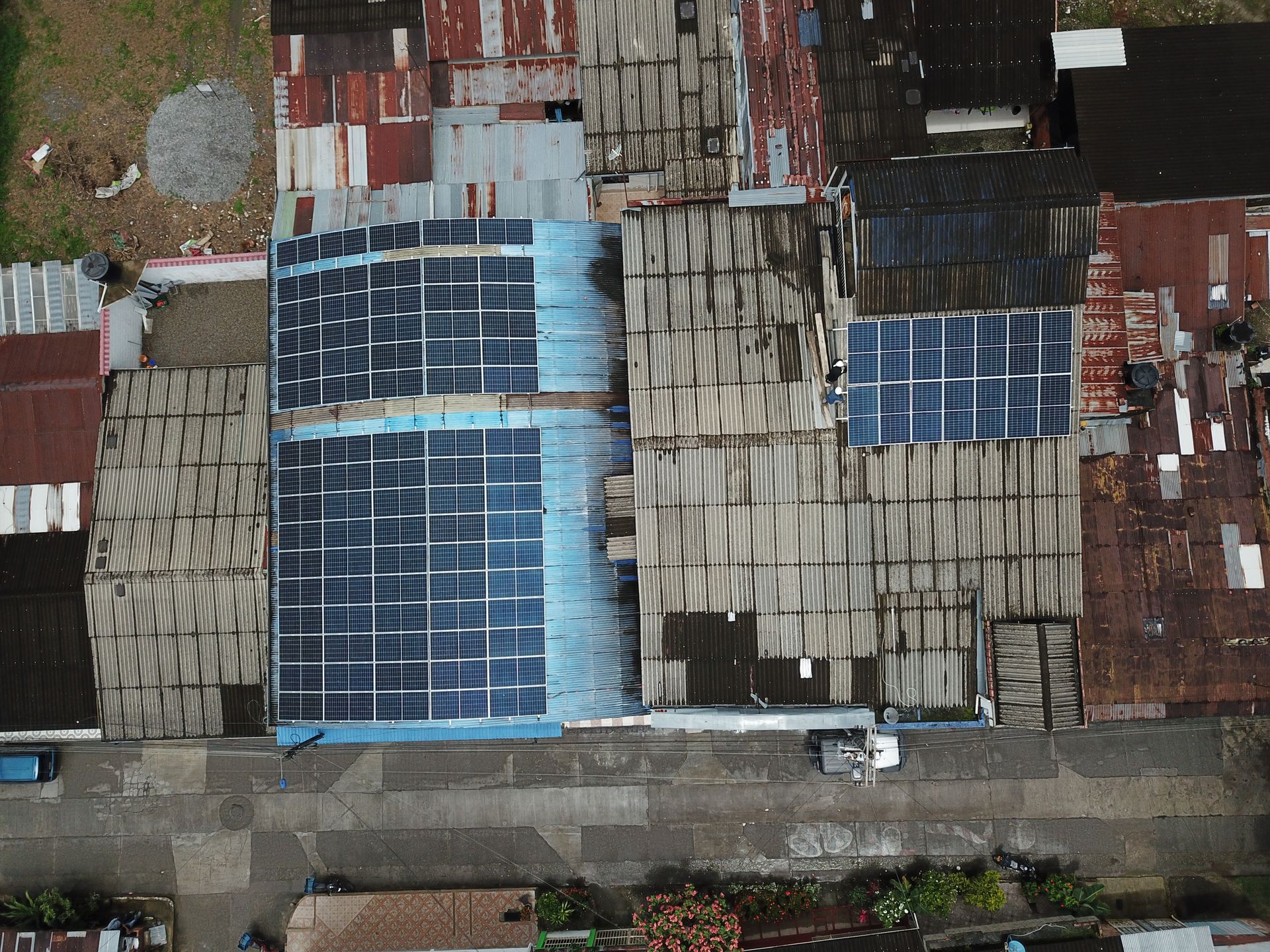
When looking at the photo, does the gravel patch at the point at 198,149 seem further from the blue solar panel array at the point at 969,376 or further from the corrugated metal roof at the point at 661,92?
the blue solar panel array at the point at 969,376

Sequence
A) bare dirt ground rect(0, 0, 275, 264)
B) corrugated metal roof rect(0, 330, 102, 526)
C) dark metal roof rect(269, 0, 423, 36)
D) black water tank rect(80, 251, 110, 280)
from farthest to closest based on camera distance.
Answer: bare dirt ground rect(0, 0, 275, 264)
dark metal roof rect(269, 0, 423, 36)
black water tank rect(80, 251, 110, 280)
corrugated metal roof rect(0, 330, 102, 526)

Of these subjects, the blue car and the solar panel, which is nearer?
the solar panel

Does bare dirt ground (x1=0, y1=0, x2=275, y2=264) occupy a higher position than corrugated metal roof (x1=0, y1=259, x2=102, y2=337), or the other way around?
bare dirt ground (x1=0, y1=0, x2=275, y2=264)

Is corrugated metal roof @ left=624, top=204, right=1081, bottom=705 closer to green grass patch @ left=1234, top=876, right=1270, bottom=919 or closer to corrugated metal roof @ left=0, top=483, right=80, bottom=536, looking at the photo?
green grass patch @ left=1234, top=876, right=1270, bottom=919

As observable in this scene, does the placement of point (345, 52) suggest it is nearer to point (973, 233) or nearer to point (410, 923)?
point (973, 233)

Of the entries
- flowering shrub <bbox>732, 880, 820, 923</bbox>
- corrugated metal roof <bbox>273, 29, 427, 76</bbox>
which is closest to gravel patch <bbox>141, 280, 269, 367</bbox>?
corrugated metal roof <bbox>273, 29, 427, 76</bbox>

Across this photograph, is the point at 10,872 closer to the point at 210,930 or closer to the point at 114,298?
the point at 210,930
